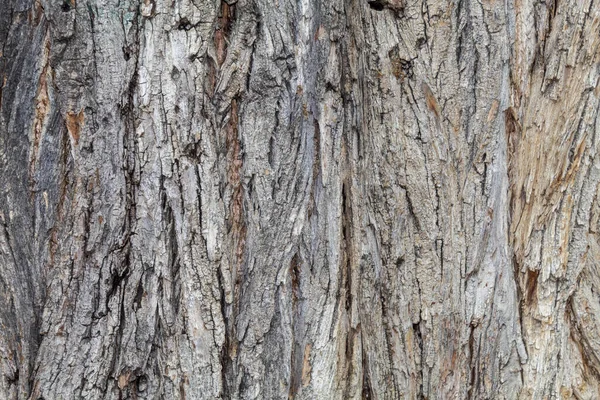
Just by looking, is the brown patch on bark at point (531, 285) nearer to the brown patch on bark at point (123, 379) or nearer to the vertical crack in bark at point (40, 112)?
the brown patch on bark at point (123, 379)

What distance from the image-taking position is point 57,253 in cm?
161

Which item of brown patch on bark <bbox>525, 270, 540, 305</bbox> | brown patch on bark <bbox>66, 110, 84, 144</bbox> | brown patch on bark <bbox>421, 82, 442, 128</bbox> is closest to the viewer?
brown patch on bark <bbox>66, 110, 84, 144</bbox>

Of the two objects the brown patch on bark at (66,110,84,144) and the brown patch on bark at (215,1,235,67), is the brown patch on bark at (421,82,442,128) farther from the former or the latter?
the brown patch on bark at (66,110,84,144)

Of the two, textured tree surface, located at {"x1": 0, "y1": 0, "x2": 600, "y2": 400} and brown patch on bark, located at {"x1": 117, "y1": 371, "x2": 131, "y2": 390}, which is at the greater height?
textured tree surface, located at {"x1": 0, "y1": 0, "x2": 600, "y2": 400}

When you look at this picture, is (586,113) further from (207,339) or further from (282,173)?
(207,339)

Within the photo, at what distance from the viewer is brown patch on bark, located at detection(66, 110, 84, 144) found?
62.3 inches

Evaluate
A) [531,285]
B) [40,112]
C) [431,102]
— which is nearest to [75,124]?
[40,112]

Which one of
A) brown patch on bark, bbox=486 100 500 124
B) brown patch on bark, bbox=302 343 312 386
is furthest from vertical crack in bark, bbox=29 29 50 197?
brown patch on bark, bbox=486 100 500 124

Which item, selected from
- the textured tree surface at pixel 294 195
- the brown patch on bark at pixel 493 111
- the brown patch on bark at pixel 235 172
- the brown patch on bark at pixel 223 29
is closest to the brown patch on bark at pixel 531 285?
the textured tree surface at pixel 294 195

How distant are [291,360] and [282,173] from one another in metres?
0.56

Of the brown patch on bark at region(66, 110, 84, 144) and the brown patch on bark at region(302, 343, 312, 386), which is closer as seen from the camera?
the brown patch on bark at region(66, 110, 84, 144)

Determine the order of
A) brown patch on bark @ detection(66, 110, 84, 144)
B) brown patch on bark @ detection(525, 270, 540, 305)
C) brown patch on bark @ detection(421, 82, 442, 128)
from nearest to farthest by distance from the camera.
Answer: brown patch on bark @ detection(66, 110, 84, 144)
brown patch on bark @ detection(421, 82, 442, 128)
brown patch on bark @ detection(525, 270, 540, 305)

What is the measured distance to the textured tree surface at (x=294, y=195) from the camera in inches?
62.4

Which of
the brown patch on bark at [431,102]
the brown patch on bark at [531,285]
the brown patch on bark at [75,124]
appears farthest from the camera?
the brown patch on bark at [531,285]
